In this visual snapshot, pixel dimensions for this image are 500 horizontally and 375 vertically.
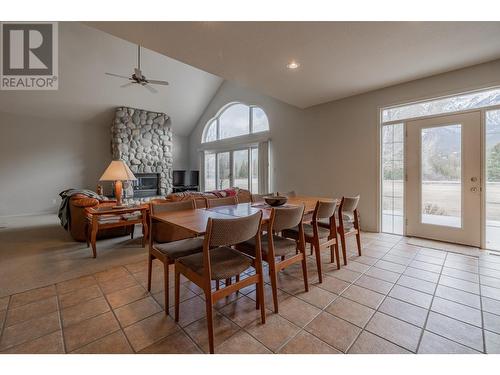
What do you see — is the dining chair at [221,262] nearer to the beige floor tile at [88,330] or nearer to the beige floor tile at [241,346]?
the beige floor tile at [241,346]

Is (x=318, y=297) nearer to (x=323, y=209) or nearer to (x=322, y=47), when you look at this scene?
(x=323, y=209)

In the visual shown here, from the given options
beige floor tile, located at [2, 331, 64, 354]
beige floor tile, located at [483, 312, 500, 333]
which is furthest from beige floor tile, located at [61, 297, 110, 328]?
beige floor tile, located at [483, 312, 500, 333]

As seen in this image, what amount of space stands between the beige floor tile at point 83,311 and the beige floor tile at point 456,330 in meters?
2.38

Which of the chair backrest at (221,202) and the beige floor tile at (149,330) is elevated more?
the chair backrest at (221,202)

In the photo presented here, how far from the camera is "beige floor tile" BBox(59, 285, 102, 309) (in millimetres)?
1898

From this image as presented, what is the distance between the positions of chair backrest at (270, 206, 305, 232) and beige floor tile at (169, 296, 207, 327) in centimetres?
85

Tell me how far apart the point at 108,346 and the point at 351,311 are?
66.2 inches

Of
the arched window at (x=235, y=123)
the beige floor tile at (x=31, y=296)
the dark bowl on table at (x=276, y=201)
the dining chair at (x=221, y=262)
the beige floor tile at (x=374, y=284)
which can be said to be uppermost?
the arched window at (x=235, y=123)

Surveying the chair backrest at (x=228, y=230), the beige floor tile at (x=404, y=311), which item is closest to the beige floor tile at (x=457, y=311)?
the beige floor tile at (x=404, y=311)

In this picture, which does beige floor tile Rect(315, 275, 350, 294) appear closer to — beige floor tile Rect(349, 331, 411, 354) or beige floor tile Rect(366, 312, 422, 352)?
beige floor tile Rect(366, 312, 422, 352)

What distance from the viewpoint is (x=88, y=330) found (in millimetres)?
1551

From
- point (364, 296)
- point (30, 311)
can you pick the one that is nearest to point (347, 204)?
point (364, 296)

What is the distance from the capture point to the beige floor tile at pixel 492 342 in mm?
1361

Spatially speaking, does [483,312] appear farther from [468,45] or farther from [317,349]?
[468,45]
